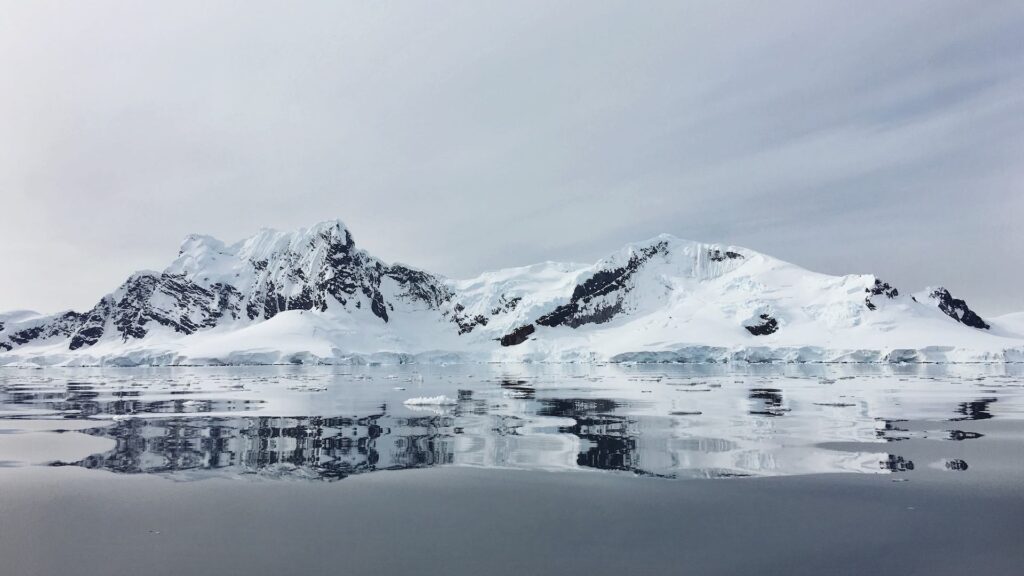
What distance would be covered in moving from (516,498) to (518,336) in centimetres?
17667

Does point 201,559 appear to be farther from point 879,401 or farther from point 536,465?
point 879,401

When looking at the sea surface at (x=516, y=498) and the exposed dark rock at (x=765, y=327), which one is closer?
the sea surface at (x=516, y=498)

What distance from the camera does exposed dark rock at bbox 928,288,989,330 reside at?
174 metres

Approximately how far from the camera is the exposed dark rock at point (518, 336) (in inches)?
7309

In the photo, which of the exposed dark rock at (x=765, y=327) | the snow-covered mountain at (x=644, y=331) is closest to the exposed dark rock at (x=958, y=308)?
the snow-covered mountain at (x=644, y=331)

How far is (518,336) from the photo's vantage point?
186250mm

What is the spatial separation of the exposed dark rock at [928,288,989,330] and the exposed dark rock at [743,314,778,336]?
2641 inches

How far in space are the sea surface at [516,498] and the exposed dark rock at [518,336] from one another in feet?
544

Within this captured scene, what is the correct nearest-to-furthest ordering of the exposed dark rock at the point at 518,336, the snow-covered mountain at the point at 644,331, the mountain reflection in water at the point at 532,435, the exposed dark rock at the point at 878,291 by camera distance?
the mountain reflection in water at the point at 532,435 → the snow-covered mountain at the point at 644,331 → the exposed dark rock at the point at 878,291 → the exposed dark rock at the point at 518,336

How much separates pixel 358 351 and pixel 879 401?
449 feet

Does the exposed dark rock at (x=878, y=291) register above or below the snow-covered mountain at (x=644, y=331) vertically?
above

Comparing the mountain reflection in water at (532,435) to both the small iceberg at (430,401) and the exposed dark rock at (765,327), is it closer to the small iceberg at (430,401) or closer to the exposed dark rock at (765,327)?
the small iceberg at (430,401)

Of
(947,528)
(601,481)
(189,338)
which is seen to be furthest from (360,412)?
(189,338)

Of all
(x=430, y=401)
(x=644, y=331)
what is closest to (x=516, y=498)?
(x=430, y=401)
